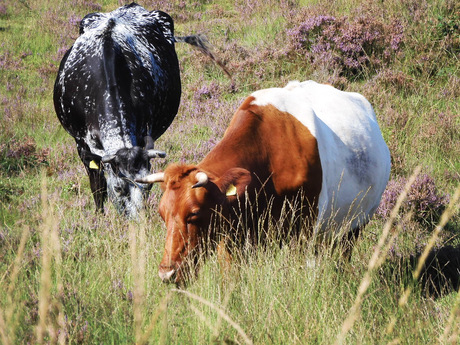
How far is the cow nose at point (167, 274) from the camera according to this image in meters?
3.15

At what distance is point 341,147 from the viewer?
15.5 feet

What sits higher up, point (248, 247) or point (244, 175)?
point (244, 175)

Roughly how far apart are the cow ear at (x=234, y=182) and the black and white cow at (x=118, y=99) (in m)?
1.40

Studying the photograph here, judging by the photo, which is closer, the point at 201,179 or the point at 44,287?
the point at 44,287

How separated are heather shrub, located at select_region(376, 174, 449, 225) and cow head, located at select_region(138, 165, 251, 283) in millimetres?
2722

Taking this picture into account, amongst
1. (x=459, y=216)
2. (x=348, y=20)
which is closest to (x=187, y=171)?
(x=459, y=216)

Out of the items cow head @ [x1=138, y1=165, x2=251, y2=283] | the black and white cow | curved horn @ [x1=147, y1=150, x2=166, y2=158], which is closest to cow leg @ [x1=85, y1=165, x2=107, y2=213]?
the black and white cow

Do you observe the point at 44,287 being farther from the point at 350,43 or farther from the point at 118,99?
the point at 350,43

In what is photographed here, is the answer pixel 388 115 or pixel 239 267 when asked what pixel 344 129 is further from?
pixel 388 115

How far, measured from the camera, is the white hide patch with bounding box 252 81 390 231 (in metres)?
4.44

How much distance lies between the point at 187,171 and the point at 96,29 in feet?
13.4

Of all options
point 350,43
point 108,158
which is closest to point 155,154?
point 108,158

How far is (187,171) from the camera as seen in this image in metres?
3.54

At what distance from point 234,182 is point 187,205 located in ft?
1.37
